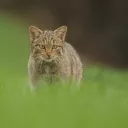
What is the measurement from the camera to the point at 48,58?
13.7 metres

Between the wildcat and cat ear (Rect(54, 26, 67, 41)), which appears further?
cat ear (Rect(54, 26, 67, 41))

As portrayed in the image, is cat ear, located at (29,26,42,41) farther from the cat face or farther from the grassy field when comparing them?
the grassy field

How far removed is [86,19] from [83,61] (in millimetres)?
9019

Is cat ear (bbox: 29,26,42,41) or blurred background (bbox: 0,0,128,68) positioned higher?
blurred background (bbox: 0,0,128,68)

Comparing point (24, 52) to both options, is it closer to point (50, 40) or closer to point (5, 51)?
point (5, 51)

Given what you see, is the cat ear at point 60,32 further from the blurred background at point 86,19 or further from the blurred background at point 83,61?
the blurred background at point 86,19

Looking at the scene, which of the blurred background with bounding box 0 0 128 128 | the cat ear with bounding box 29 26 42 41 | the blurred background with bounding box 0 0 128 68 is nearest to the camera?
the blurred background with bounding box 0 0 128 128

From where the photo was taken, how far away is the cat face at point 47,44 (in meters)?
13.7

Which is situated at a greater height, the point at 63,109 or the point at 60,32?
the point at 60,32

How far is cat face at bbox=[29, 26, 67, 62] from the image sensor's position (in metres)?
13.7

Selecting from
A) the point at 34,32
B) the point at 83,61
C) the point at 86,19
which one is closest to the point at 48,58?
the point at 34,32

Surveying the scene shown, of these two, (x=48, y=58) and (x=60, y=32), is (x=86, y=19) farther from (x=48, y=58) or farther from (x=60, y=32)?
(x=48, y=58)

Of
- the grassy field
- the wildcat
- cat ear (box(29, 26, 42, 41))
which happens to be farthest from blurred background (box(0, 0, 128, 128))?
cat ear (box(29, 26, 42, 41))

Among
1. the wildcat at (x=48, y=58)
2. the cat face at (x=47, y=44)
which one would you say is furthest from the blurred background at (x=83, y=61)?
the cat face at (x=47, y=44)
